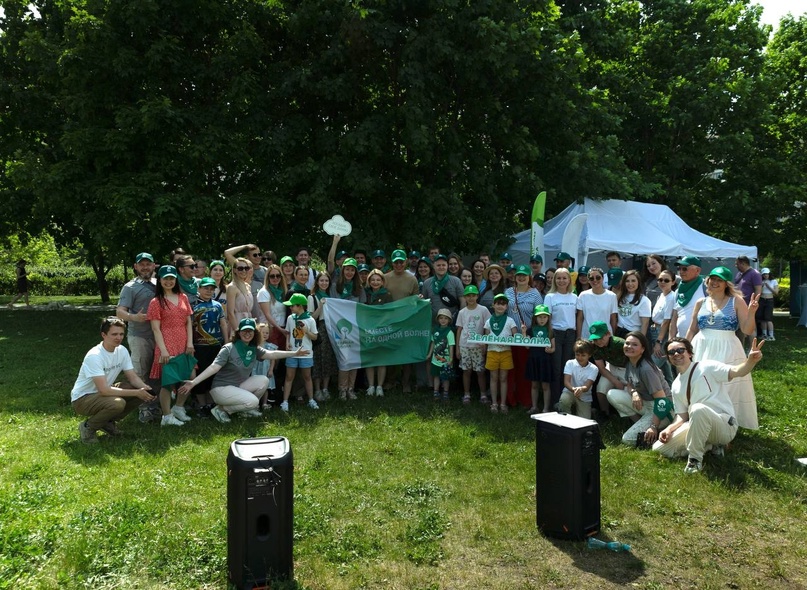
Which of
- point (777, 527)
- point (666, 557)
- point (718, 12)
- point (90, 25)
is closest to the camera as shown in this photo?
point (666, 557)

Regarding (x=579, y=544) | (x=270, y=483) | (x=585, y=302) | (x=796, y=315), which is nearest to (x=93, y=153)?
(x=585, y=302)

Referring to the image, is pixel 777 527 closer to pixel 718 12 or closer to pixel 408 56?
pixel 408 56

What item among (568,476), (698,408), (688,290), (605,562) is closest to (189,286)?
(568,476)

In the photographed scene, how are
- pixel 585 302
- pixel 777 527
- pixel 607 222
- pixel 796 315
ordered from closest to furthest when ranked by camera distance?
pixel 777 527 → pixel 585 302 → pixel 607 222 → pixel 796 315

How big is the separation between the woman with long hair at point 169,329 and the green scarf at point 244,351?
21.4 inches

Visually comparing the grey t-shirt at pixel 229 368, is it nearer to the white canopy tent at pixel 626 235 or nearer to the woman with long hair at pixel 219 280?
the woman with long hair at pixel 219 280

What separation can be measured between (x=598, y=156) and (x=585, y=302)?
348 inches

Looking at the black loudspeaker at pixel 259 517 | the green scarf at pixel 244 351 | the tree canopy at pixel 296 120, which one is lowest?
the black loudspeaker at pixel 259 517

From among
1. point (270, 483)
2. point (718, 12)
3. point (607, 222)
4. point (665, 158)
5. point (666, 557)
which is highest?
point (718, 12)

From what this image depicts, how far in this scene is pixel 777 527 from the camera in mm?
4668

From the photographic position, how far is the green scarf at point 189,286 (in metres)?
7.88

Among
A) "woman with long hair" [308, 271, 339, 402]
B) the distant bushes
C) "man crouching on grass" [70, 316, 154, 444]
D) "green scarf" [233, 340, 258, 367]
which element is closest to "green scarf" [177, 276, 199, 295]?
"green scarf" [233, 340, 258, 367]

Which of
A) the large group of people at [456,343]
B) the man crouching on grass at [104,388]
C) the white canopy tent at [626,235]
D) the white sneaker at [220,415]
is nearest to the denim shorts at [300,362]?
the large group of people at [456,343]

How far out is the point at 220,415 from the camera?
7523mm
